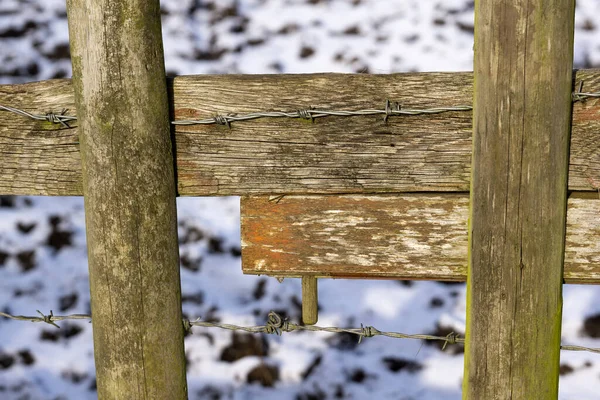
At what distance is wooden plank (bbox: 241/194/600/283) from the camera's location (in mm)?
1988

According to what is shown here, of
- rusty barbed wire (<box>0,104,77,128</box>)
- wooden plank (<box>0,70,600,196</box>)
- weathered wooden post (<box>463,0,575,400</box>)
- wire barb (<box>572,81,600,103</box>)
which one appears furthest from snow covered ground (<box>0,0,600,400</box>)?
rusty barbed wire (<box>0,104,77,128</box>)

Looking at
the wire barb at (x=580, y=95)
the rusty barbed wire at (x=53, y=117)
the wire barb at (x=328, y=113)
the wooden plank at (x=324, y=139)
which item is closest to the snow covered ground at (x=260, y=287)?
the wooden plank at (x=324, y=139)

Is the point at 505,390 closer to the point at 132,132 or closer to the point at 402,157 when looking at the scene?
the point at 402,157

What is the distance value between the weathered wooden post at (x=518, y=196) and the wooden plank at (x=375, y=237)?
142 millimetres

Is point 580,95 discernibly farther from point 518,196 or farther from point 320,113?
point 320,113

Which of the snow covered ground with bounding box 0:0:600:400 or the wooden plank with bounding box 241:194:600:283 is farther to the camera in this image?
the snow covered ground with bounding box 0:0:600:400

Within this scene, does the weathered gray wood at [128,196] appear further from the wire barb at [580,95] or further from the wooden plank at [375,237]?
the wire barb at [580,95]

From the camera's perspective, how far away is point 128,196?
1.91 metres

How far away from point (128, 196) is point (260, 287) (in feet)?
8.24

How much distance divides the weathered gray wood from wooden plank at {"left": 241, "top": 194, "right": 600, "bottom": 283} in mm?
284

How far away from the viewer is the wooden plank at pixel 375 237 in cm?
199

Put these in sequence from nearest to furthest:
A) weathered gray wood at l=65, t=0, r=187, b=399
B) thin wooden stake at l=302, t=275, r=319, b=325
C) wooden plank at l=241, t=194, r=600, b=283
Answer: weathered gray wood at l=65, t=0, r=187, b=399 → wooden plank at l=241, t=194, r=600, b=283 → thin wooden stake at l=302, t=275, r=319, b=325

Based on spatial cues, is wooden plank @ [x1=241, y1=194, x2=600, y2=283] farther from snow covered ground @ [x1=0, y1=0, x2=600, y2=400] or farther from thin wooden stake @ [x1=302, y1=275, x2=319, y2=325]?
snow covered ground @ [x1=0, y1=0, x2=600, y2=400]

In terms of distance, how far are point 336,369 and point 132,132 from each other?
225 cm
